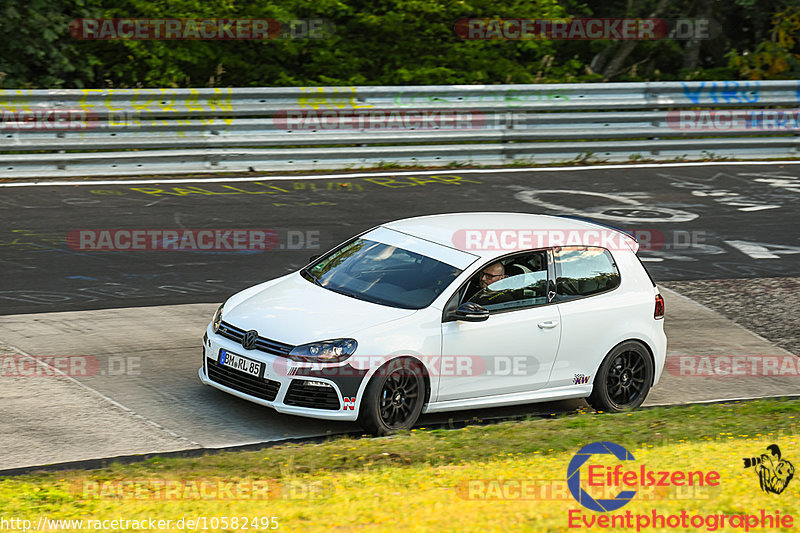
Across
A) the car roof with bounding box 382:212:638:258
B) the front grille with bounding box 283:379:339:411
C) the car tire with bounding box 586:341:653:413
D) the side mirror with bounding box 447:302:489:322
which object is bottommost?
the car tire with bounding box 586:341:653:413

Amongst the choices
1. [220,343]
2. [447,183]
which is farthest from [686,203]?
[220,343]

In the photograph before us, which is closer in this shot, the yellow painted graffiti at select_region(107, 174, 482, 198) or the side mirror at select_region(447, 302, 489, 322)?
the side mirror at select_region(447, 302, 489, 322)

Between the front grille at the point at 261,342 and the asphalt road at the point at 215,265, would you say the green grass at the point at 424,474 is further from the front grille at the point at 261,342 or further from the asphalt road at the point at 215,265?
the asphalt road at the point at 215,265

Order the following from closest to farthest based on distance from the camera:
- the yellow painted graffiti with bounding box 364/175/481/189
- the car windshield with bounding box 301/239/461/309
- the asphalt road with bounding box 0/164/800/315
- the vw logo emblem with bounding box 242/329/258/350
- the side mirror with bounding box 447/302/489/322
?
the vw logo emblem with bounding box 242/329/258/350
the side mirror with bounding box 447/302/489/322
the car windshield with bounding box 301/239/461/309
the asphalt road with bounding box 0/164/800/315
the yellow painted graffiti with bounding box 364/175/481/189

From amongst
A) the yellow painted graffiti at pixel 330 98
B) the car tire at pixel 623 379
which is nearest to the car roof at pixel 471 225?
the car tire at pixel 623 379

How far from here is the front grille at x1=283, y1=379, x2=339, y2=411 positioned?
7973 mm

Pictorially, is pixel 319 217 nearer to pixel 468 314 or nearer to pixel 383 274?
pixel 383 274

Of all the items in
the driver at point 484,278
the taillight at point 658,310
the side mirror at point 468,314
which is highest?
the driver at point 484,278

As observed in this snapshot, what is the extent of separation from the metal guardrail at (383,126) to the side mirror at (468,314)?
9193 mm

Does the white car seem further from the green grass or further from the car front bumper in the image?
the green grass

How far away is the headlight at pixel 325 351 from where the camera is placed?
313 inches

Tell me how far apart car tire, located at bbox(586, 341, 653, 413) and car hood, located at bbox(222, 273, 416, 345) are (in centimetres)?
194

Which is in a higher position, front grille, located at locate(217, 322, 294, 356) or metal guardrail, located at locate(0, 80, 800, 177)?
metal guardrail, located at locate(0, 80, 800, 177)

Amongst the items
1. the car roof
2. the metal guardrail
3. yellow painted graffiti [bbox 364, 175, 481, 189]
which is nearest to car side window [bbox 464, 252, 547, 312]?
the car roof
